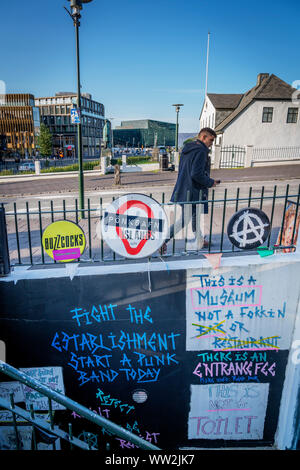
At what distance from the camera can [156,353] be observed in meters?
4.50

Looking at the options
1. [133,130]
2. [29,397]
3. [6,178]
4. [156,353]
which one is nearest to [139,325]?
[156,353]

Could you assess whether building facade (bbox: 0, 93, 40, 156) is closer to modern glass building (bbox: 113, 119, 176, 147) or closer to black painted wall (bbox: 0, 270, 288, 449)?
modern glass building (bbox: 113, 119, 176, 147)

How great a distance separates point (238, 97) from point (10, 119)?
68.0 metres

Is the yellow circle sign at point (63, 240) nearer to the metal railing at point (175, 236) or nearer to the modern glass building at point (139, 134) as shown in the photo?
the metal railing at point (175, 236)

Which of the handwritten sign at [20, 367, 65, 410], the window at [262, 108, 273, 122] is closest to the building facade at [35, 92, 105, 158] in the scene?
the window at [262, 108, 273, 122]

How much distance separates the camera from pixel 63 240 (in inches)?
155

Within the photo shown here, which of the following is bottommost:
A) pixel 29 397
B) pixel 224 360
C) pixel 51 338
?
pixel 29 397

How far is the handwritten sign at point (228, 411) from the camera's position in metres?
4.79

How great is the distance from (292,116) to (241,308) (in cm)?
2917

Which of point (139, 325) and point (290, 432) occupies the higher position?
point (139, 325)

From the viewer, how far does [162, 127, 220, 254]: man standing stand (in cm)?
440

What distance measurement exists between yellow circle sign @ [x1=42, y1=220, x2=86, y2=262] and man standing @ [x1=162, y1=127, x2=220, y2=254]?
1.34 meters

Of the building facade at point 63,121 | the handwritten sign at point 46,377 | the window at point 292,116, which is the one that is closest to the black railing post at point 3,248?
the handwritten sign at point 46,377

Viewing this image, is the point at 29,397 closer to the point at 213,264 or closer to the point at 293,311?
the point at 213,264
